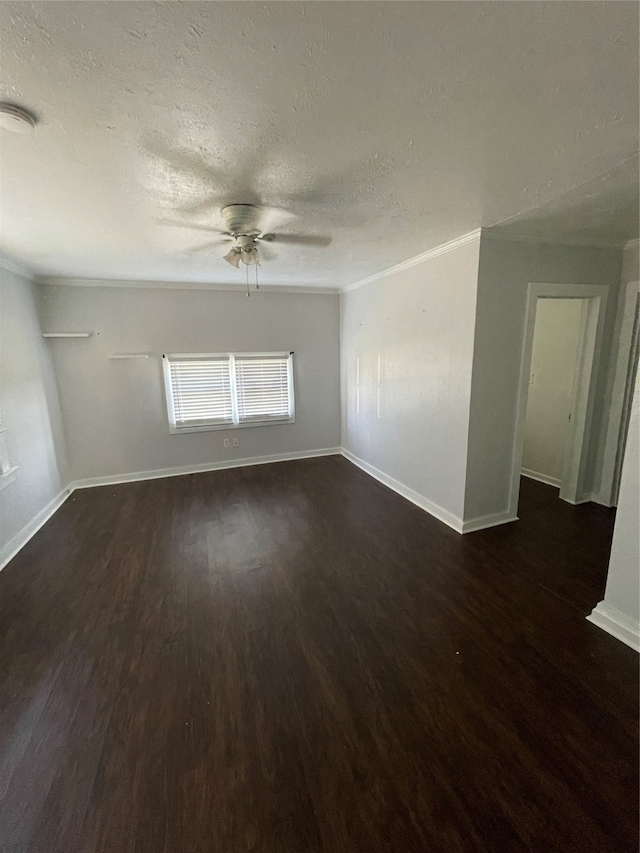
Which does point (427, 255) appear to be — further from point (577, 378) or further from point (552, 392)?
point (552, 392)

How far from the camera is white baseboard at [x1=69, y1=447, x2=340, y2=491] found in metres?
4.39

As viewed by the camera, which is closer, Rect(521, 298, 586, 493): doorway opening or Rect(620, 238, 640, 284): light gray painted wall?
Rect(620, 238, 640, 284): light gray painted wall

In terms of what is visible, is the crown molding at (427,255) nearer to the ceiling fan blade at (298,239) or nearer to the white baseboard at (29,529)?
the ceiling fan blade at (298,239)

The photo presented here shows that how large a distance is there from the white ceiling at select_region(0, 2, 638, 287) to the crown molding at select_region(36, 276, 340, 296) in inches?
70.3

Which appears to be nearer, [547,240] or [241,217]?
[241,217]

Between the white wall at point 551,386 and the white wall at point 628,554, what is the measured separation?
6.38ft

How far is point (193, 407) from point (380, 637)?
12.1 feet

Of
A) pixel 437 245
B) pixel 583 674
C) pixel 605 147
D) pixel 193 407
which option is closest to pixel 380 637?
pixel 583 674

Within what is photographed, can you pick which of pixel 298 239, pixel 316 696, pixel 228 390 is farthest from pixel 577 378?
pixel 228 390

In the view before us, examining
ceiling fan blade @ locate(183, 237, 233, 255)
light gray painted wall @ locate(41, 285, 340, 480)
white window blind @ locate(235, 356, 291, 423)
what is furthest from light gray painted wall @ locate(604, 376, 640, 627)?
white window blind @ locate(235, 356, 291, 423)

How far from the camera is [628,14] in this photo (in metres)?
0.90

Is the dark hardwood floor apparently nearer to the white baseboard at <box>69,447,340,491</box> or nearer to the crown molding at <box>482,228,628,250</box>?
the white baseboard at <box>69,447,340,491</box>

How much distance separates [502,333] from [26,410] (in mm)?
4394

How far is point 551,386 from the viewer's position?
4.04 meters
